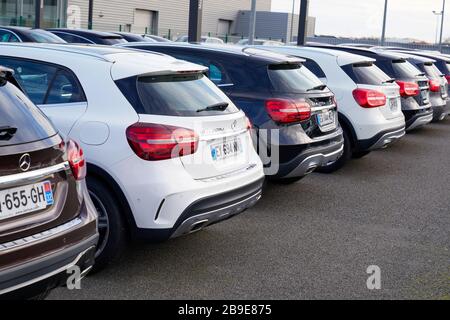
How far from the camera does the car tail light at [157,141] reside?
4781mm

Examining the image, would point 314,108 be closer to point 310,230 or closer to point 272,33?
point 310,230

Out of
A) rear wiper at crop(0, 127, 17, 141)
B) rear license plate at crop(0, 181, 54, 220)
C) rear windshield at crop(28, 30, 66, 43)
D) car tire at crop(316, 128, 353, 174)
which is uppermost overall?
rear windshield at crop(28, 30, 66, 43)

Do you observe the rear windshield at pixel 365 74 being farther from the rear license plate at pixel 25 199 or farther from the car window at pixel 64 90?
the rear license plate at pixel 25 199

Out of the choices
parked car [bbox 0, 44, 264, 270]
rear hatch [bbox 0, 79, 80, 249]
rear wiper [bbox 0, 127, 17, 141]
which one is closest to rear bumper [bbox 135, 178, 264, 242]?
parked car [bbox 0, 44, 264, 270]

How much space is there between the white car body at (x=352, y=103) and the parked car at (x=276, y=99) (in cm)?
188

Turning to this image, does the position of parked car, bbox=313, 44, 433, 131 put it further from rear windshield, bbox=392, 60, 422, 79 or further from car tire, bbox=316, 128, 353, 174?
car tire, bbox=316, 128, 353, 174

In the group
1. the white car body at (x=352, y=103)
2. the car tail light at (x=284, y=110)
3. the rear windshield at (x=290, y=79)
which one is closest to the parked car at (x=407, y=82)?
the white car body at (x=352, y=103)

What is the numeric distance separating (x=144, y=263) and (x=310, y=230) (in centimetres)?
187

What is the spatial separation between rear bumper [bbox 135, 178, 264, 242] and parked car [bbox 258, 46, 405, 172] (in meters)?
4.37

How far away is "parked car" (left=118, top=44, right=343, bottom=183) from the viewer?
22.7 ft

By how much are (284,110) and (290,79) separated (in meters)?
0.54

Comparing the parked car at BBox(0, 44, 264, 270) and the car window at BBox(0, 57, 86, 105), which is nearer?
the parked car at BBox(0, 44, 264, 270)

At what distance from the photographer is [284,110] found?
6.89 metres

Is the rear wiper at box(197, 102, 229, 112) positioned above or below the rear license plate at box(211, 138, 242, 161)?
above
